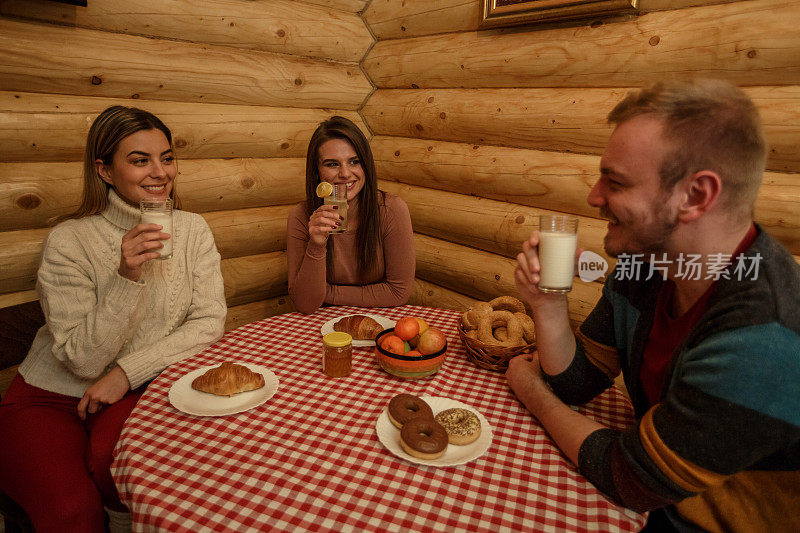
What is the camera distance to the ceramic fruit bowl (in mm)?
1783

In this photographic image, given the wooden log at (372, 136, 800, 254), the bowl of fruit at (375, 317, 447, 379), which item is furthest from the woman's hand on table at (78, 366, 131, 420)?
the wooden log at (372, 136, 800, 254)

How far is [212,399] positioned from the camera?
164 centimetres

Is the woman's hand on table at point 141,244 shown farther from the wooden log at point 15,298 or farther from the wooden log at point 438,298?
the wooden log at point 438,298

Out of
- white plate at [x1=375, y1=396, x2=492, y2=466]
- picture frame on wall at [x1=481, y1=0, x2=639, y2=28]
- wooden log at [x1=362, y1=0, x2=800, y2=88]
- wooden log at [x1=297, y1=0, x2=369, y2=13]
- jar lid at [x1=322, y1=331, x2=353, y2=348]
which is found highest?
wooden log at [x1=297, y1=0, x2=369, y2=13]

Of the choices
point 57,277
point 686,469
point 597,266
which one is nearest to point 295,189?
point 57,277


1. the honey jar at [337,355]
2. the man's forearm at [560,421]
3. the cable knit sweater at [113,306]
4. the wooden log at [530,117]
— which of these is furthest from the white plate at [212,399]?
the wooden log at [530,117]

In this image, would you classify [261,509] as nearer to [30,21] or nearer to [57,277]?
[57,277]

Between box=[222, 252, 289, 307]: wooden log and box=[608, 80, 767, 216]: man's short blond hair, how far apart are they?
298cm

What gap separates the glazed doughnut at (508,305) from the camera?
2143 millimetres

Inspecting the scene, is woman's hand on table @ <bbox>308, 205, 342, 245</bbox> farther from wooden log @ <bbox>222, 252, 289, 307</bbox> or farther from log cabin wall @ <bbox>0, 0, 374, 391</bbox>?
wooden log @ <bbox>222, 252, 289, 307</bbox>

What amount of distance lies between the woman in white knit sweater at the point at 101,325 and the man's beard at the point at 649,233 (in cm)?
157

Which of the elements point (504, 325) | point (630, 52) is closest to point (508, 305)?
point (504, 325)

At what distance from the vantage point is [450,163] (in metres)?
3.53

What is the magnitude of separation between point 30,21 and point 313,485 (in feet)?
8.82
